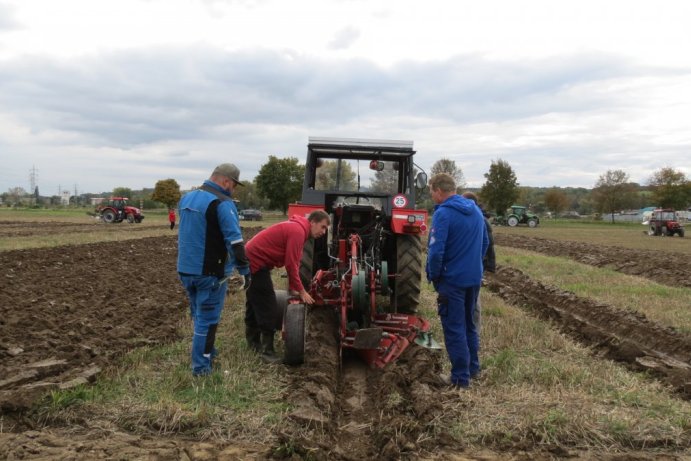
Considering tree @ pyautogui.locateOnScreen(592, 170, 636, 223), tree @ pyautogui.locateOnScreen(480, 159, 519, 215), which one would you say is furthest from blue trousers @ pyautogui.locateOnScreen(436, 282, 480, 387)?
tree @ pyautogui.locateOnScreen(592, 170, 636, 223)

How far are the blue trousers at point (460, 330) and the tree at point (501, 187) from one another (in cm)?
4655

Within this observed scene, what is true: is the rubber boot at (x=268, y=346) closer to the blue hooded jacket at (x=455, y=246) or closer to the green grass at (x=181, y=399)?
the green grass at (x=181, y=399)

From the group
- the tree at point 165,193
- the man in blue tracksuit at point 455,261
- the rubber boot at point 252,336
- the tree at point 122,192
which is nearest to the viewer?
the man in blue tracksuit at point 455,261

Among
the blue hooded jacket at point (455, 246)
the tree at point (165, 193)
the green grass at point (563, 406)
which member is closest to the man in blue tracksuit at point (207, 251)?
the blue hooded jacket at point (455, 246)

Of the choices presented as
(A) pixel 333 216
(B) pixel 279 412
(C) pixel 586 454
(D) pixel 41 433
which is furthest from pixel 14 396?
(A) pixel 333 216

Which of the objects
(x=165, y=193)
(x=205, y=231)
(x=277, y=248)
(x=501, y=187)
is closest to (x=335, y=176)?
(x=277, y=248)

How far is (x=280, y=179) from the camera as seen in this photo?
53.2 metres

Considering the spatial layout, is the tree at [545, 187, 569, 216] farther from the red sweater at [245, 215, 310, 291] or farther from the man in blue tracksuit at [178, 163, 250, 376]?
the man in blue tracksuit at [178, 163, 250, 376]

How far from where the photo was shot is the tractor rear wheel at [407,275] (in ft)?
22.1

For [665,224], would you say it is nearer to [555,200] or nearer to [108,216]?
[108,216]

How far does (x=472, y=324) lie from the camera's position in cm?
507

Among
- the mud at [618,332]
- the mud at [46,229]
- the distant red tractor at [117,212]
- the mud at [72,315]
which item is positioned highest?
the distant red tractor at [117,212]

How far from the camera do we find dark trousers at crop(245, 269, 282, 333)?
5.39 m

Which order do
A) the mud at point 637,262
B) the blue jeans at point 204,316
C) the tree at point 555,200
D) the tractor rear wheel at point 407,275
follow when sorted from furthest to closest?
the tree at point 555,200 → the mud at point 637,262 → the tractor rear wheel at point 407,275 → the blue jeans at point 204,316
